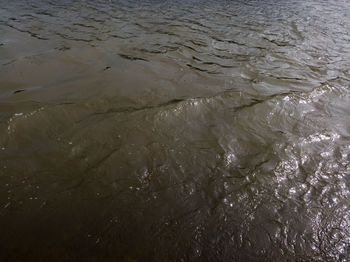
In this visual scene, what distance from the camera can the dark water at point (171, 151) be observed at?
261 centimetres

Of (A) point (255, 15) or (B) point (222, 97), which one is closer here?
(B) point (222, 97)

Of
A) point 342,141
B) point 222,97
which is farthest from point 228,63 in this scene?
point 342,141

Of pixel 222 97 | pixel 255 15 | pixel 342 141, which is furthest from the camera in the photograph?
pixel 255 15

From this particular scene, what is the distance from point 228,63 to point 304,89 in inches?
72.0

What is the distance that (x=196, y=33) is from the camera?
325 inches

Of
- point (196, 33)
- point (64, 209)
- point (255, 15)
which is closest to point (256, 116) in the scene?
point (64, 209)

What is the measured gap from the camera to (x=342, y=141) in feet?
12.9

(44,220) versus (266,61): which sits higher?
(266,61)

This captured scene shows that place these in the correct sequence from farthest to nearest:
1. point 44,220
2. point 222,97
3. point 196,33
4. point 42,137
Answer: point 196,33 → point 222,97 → point 42,137 → point 44,220

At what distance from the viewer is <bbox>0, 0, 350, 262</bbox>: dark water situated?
2.61 m

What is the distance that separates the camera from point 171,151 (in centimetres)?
360

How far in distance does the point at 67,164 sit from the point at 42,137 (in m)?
0.71

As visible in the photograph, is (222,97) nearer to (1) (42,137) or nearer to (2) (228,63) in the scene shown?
(2) (228,63)

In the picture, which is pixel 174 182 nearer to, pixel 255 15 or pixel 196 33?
pixel 196 33
